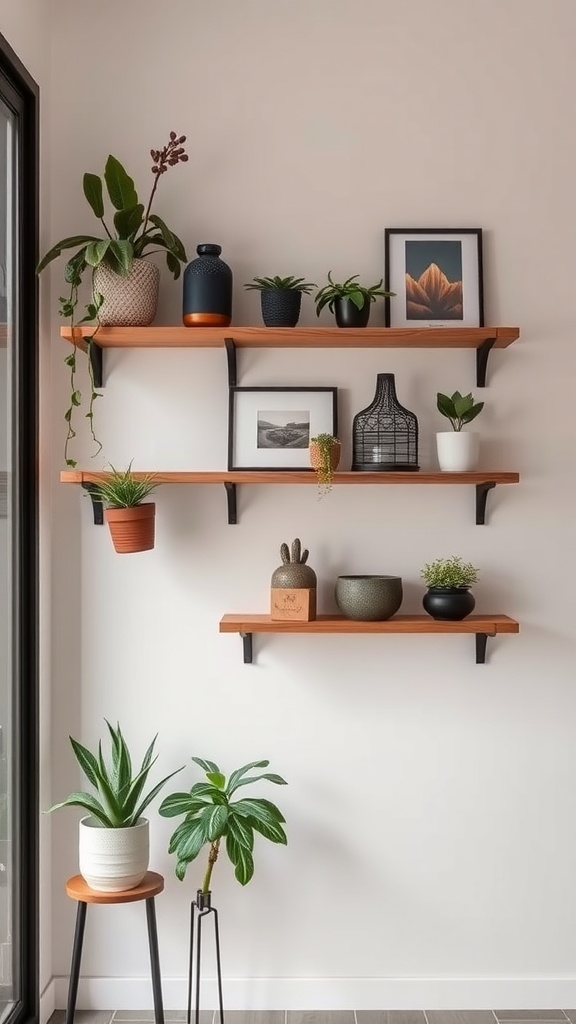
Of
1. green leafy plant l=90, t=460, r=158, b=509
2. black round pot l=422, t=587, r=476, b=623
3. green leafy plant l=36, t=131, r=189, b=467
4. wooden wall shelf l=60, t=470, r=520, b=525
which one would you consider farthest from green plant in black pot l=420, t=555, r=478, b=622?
green leafy plant l=36, t=131, r=189, b=467

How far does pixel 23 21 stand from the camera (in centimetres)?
239

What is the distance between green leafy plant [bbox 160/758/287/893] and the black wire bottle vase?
0.83 meters

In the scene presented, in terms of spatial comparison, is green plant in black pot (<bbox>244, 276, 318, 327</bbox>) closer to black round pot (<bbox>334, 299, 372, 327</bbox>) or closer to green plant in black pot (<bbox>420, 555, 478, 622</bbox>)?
black round pot (<bbox>334, 299, 372, 327</bbox>)

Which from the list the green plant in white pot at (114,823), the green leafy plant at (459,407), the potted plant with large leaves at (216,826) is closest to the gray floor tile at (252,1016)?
the potted plant with large leaves at (216,826)

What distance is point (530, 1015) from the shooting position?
256cm

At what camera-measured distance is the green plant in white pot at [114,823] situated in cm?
234

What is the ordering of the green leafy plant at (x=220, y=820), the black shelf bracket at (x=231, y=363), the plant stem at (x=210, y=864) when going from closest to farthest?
the green leafy plant at (x=220, y=820), the plant stem at (x=210, y=864), the black shelf bracket at (x=231, y=363)

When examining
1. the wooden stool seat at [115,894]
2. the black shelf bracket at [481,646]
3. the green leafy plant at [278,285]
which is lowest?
the wooden stool seat at [115,894]

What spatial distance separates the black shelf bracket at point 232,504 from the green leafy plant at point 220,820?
2.08ft

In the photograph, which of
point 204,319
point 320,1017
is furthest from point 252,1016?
point 204,319

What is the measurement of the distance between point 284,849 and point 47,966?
0.70 meters

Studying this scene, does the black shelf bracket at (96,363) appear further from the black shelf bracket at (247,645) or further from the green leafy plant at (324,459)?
the black shelf bracket at (247,645)

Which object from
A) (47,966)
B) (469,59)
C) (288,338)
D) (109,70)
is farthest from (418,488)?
(47,966)

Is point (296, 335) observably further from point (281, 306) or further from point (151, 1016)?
point (151, 1016)
